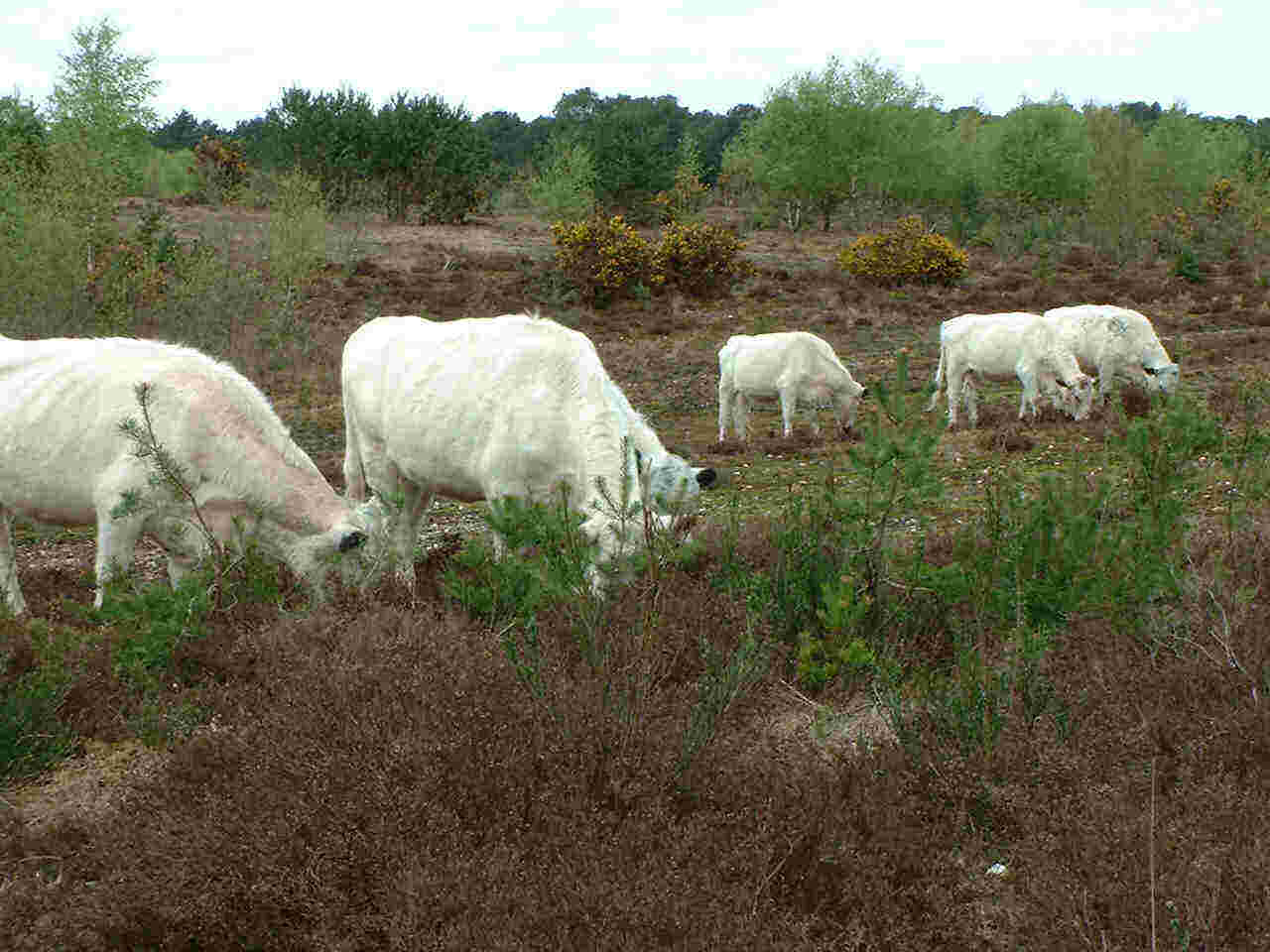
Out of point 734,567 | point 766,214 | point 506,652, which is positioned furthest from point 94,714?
point 766,214

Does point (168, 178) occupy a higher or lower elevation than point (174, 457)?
higher

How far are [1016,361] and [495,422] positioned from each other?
12.2 m

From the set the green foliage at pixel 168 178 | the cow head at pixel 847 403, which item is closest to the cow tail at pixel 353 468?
the cow head at pixel 847 403

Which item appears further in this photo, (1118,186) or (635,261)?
(1118,186)

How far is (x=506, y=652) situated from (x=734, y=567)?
4.77ft

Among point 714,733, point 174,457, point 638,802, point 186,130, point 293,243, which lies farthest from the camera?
point 186,130

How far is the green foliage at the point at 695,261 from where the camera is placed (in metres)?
32.2

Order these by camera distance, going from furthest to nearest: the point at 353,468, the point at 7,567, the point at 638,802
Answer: the point at 353,468 → the point at 7,567 → the point at 638,802

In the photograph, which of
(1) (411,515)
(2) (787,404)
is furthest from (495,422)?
(2) (787,404)

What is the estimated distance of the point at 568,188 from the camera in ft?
151

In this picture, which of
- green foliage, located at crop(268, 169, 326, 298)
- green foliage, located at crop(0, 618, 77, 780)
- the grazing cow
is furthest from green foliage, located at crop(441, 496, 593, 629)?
green foliage, located at crop(268, 169, 326, 298)

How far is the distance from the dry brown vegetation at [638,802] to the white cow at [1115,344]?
1330cm

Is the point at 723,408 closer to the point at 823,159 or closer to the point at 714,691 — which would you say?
the point at 714,691

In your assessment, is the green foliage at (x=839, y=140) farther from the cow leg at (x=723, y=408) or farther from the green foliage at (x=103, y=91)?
the cow leg at (x=723, y=408)
